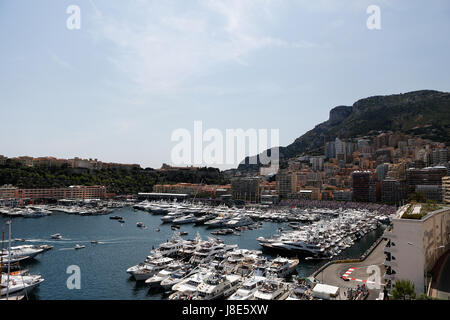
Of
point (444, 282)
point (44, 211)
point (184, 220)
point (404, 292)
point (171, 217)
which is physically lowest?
point (184, 220)

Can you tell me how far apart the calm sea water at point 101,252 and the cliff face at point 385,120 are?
60.0m

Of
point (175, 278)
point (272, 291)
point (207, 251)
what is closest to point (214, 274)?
point (175, 278)

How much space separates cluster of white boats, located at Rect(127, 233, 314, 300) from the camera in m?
9.86

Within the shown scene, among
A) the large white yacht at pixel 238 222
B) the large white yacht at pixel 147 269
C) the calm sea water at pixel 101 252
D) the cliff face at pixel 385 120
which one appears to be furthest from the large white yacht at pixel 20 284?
the cliff face at pixel 385 120

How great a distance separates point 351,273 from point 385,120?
82609mm

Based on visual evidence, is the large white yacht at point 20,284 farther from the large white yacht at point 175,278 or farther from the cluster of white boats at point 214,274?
the large white yacht at point 175,278

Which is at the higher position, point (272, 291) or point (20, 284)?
point (272, 291)

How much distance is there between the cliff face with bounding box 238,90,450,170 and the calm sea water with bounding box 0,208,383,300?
197 ft

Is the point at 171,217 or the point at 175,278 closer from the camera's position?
the point at 175,278

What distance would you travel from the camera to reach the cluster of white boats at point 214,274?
986cm

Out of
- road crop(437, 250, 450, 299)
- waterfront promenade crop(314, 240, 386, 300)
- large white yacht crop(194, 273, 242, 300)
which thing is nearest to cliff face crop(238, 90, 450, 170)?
waterfront promenade crop(314, 240, 386, 300)

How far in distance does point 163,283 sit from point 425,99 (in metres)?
93.7

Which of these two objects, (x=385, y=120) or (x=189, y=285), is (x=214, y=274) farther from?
(x=385, y=120)

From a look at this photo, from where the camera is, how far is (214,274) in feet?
35.9
